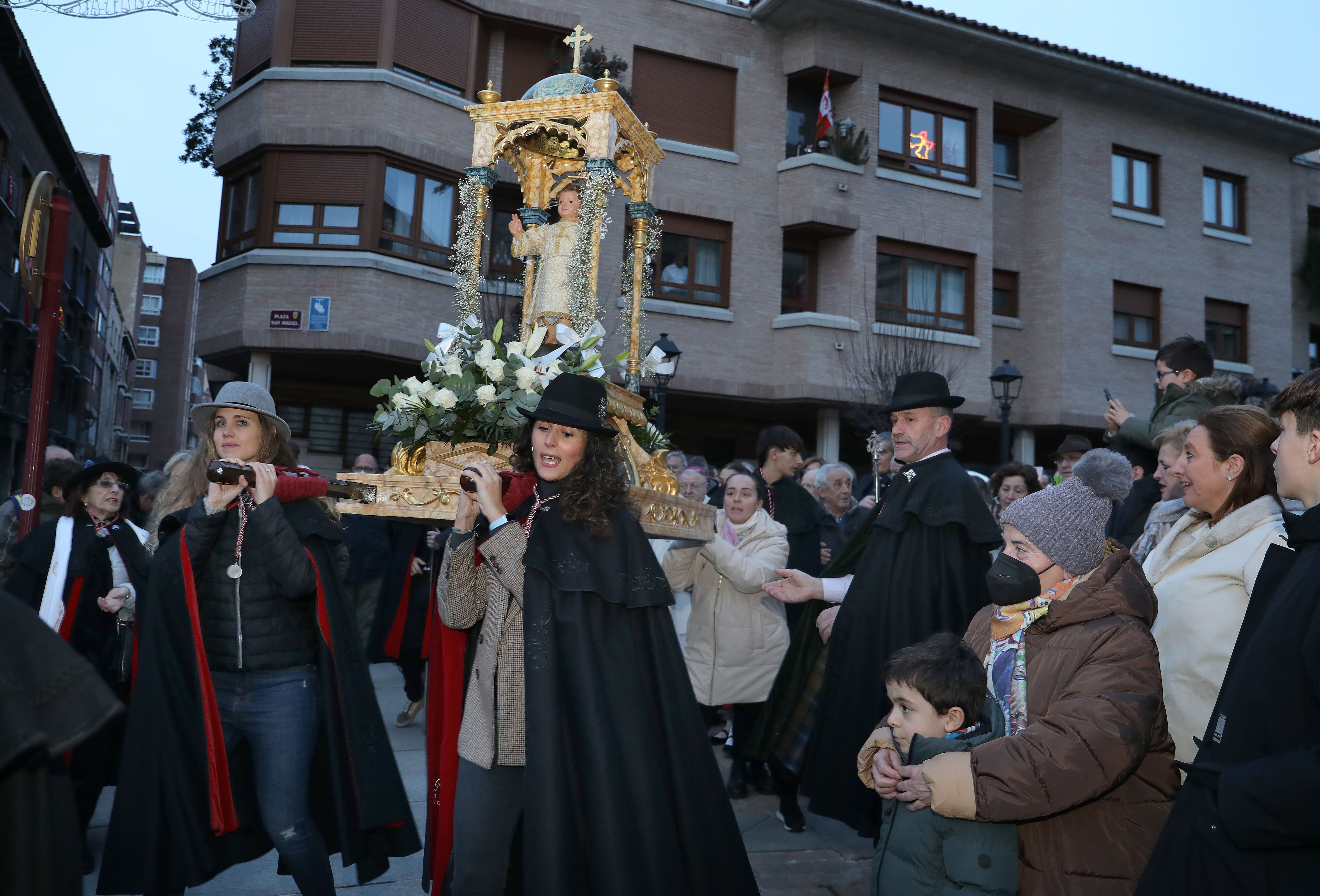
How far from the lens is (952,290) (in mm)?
20000

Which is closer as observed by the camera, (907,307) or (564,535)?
(564,535)

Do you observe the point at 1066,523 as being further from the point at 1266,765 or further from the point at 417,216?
the point at 417,216

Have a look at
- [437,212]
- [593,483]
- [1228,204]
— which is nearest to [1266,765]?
[593,483]

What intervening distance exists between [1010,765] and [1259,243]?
24835mm

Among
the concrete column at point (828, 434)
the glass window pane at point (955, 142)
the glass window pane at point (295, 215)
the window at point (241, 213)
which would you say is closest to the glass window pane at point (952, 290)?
the glass window pane at point (955, 142)

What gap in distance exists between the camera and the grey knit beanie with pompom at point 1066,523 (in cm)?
322

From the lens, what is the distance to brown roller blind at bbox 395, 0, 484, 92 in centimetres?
1661

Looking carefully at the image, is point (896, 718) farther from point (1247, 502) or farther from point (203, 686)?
point (203, 686)

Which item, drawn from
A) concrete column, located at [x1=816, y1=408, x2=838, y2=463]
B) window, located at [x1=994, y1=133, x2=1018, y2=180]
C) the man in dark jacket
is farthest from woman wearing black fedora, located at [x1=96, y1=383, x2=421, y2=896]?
window, located at [x1=994, y1=133, x2=1018, y2=180]

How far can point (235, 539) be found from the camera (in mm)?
3953

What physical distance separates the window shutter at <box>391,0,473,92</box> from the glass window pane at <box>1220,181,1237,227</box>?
1738 cm

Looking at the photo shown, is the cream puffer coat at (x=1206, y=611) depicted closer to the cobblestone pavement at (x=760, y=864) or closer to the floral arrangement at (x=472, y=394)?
the cobblestone pavement at (x=760, y=864)

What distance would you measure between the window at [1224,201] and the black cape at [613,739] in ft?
77.4

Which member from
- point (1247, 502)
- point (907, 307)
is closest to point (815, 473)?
point (1247, 502)
